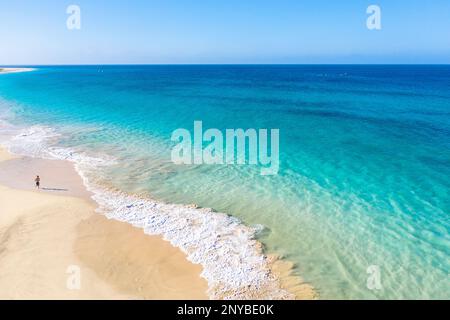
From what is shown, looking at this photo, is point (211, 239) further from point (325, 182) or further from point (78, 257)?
point (325, 182)

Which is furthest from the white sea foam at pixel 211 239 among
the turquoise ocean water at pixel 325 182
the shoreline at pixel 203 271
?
the turquoise ocean water at pixel 325 182

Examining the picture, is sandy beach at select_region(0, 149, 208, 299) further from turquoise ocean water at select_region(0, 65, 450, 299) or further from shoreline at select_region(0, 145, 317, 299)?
turquoise ocean water at select_region(0, 65, 450, 299)
